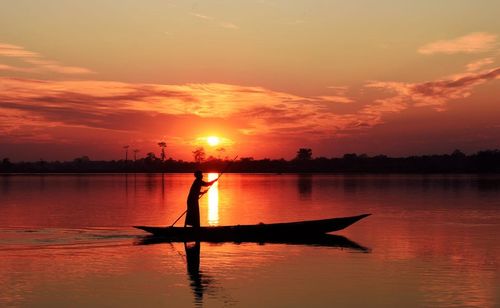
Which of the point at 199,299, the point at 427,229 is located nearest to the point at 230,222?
the point at 427,229

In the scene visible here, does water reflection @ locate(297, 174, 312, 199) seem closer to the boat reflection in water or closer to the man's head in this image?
the boat reflection in water

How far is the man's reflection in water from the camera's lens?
1386cm

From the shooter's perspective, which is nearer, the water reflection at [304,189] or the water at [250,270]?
the water at [250,270]

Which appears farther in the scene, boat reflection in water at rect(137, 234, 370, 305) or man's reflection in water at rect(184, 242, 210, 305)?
boat reflection in water at rect(137, 234, 370, 305)

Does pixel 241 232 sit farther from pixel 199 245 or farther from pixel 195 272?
pixel 195 272

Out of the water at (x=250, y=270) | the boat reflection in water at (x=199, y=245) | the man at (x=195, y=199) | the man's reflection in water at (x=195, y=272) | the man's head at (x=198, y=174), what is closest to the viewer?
the water at (x=250, y=270)

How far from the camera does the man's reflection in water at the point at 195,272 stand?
13859 mm

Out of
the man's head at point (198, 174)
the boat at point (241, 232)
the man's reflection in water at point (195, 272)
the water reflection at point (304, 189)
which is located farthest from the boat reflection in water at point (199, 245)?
the water reflection at point (304, 189)

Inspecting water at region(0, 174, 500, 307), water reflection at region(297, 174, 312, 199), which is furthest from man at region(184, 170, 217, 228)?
water reflection at region(297, 174, 312, 199)

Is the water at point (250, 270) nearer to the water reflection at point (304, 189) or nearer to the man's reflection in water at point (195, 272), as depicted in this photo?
the man's reflection in water at point (195, 272)

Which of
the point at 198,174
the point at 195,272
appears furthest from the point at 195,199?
the point at 195,272

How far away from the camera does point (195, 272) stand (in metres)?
16.4

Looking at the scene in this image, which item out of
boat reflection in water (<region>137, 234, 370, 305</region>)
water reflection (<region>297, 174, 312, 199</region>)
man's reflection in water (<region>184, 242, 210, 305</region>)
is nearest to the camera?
man's reflection in water (<region>184, 242, 210, 305</region>)

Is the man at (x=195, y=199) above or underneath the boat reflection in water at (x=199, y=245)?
above
